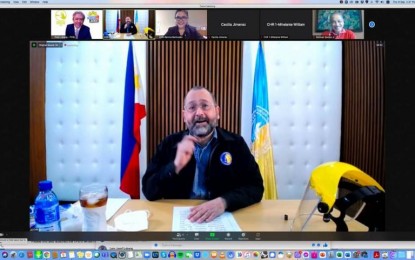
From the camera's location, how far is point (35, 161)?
3.00ft

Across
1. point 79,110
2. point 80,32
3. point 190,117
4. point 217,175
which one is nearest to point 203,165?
point 217,175

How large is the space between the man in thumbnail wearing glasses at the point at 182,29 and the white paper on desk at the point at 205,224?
54cm

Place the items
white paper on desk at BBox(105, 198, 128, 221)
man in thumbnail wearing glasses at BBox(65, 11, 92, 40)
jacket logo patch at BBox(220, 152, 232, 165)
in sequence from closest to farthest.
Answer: man in thumbnail wearing glasses at BBox(65, 11, 92, 40), white paper on desk at BBox(105, 198, 128, 221), jacket logo patch at BBox(220, 152, 232, 165)

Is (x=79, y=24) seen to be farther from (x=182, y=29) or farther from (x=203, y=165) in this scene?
(x=203, y=165)

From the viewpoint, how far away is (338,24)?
87 cm

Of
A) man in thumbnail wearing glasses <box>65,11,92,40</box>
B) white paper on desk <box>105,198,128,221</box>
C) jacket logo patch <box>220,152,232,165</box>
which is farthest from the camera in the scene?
jacket logo patch <box>220,152,232,165</box>

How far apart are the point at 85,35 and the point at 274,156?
0.71 m

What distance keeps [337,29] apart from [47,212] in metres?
0.97

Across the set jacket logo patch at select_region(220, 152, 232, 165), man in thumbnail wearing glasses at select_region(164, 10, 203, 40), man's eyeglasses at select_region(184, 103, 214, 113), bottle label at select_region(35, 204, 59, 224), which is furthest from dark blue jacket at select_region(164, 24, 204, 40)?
bottle label at select_region(35, 204, 59, 224)

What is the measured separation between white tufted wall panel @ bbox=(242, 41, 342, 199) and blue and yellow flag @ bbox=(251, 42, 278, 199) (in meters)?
0.03

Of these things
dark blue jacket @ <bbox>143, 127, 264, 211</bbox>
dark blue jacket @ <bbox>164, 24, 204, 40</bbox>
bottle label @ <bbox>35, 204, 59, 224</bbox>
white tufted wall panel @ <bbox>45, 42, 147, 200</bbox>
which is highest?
dark blue jacket @ <bbox>164, 24, 204, 40</bbox>

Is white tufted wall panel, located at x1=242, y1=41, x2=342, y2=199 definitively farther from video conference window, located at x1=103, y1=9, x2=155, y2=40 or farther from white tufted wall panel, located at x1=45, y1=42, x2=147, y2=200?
white tufted wall panel, located at x1=45, y1=42, x2=147, y2=200

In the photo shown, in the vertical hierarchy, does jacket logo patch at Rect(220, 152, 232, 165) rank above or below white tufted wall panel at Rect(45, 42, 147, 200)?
below

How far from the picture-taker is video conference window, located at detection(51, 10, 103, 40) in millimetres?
862
